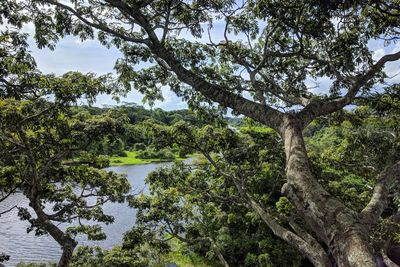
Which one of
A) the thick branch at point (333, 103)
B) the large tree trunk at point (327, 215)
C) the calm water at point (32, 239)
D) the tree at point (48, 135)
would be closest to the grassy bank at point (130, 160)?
the calm water at point (32, 239)

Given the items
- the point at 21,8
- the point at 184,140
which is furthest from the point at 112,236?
the point at 21,8

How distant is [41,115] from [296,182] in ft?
21.6

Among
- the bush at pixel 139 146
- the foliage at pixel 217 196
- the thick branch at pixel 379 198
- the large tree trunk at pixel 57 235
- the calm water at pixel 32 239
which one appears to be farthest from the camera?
the bush at pixel 139 146

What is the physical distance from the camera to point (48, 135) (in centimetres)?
963

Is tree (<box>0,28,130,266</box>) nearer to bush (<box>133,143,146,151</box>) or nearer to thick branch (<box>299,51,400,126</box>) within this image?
thick branch (<box>299,51,400,126</box>)

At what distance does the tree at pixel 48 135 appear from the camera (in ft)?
25.3

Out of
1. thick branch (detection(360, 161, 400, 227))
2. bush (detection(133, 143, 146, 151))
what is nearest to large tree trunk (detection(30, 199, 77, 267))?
thick branch (detection(360, 161, 400, 227))

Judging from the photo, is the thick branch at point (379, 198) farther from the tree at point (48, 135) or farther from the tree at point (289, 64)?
the tree at point (48, 135)

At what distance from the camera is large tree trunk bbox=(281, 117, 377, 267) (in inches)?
121

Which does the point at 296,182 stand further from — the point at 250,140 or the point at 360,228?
the point at 250,140

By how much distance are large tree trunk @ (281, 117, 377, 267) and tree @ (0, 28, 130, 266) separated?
5551mm

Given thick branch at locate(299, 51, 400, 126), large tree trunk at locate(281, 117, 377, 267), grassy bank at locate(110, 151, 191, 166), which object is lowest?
grassy bank at locate(110, 151, 191, 166)

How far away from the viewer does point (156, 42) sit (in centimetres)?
550

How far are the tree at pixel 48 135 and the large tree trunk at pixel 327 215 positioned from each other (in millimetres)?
5551
